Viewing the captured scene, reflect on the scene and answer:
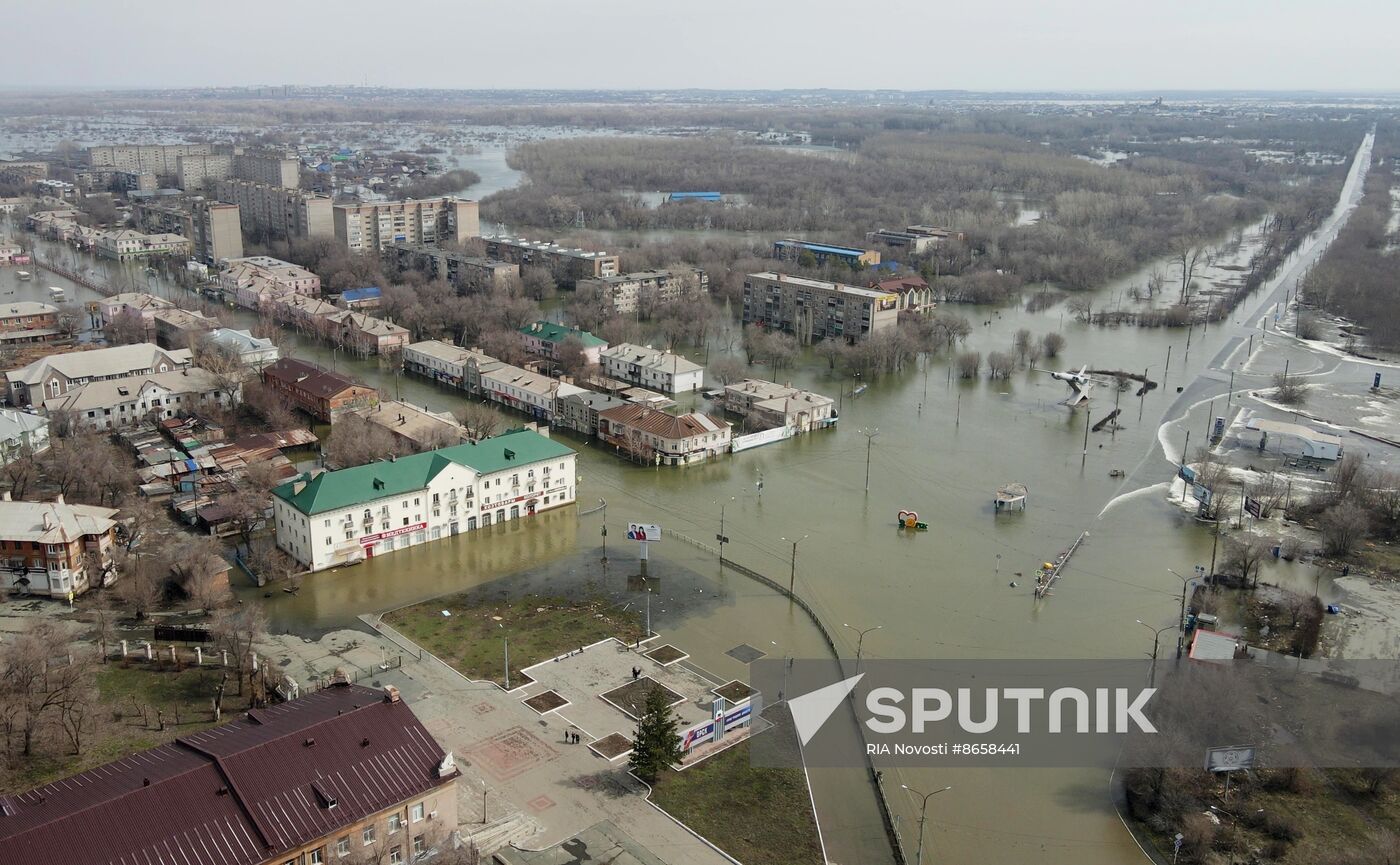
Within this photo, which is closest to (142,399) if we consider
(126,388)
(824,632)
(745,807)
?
(126,388)

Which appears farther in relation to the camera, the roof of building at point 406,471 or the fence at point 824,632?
the roof of building at point 406,471

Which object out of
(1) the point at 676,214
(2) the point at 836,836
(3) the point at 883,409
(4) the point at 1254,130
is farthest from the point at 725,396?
(4) the point at 1254,130

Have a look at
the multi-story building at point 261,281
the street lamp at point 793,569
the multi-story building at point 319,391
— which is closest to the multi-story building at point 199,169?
the multi-story building at point 261,281

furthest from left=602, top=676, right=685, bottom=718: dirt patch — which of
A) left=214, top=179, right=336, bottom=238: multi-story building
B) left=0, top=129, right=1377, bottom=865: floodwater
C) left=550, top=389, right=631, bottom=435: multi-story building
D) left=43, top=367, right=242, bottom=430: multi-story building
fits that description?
left=214, top=179, right=336, bottom=238: multi-story building

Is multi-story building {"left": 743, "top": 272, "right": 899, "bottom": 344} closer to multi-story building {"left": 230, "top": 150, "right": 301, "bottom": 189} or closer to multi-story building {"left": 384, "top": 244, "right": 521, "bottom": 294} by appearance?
multi-story building {"left": 384, "top": 244, "right": 521, "bottom": 294}

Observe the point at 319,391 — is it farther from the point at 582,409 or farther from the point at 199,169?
the point at 199,169

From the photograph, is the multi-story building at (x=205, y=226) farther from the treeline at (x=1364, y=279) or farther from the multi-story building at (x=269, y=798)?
the treeline at (x=1364, y=279)
